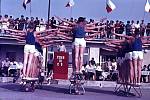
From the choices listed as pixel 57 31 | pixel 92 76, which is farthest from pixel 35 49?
pixel 92 76

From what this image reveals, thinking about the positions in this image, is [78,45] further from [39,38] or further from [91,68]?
[91,68]

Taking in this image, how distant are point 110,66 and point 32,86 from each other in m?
11.6

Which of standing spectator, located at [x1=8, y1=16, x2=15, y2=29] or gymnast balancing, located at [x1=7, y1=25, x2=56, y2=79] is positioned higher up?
standing spectator, located at [x1=8, y1=16, x2=15, y2=29]

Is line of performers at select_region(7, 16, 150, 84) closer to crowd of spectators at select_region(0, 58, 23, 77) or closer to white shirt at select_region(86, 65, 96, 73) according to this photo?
white shirt at select_region(86, 65, 96, 73)

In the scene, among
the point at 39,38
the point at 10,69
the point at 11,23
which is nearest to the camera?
the point at 39,38

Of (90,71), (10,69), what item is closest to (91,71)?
(90,71)

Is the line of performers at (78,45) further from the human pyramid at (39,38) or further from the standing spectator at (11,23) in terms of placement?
the standing spectator at (11,23)

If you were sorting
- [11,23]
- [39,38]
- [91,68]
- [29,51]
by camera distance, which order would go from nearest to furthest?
[29,51] → [39,38] → [91,68] → [11,23]

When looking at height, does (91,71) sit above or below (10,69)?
below

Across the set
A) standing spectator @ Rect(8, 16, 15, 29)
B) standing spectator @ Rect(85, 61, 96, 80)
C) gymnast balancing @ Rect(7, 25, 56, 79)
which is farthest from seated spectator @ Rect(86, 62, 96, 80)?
gymnast balancing @ Rect(7, 25, 56, 79)

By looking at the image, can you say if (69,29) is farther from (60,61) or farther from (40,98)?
(40,98)

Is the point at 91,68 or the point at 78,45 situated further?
the point at 91,68

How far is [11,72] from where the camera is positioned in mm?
28375

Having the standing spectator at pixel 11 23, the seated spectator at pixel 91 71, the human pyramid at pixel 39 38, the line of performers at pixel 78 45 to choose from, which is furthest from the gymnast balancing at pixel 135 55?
the standing spectator at pixel 11 23
